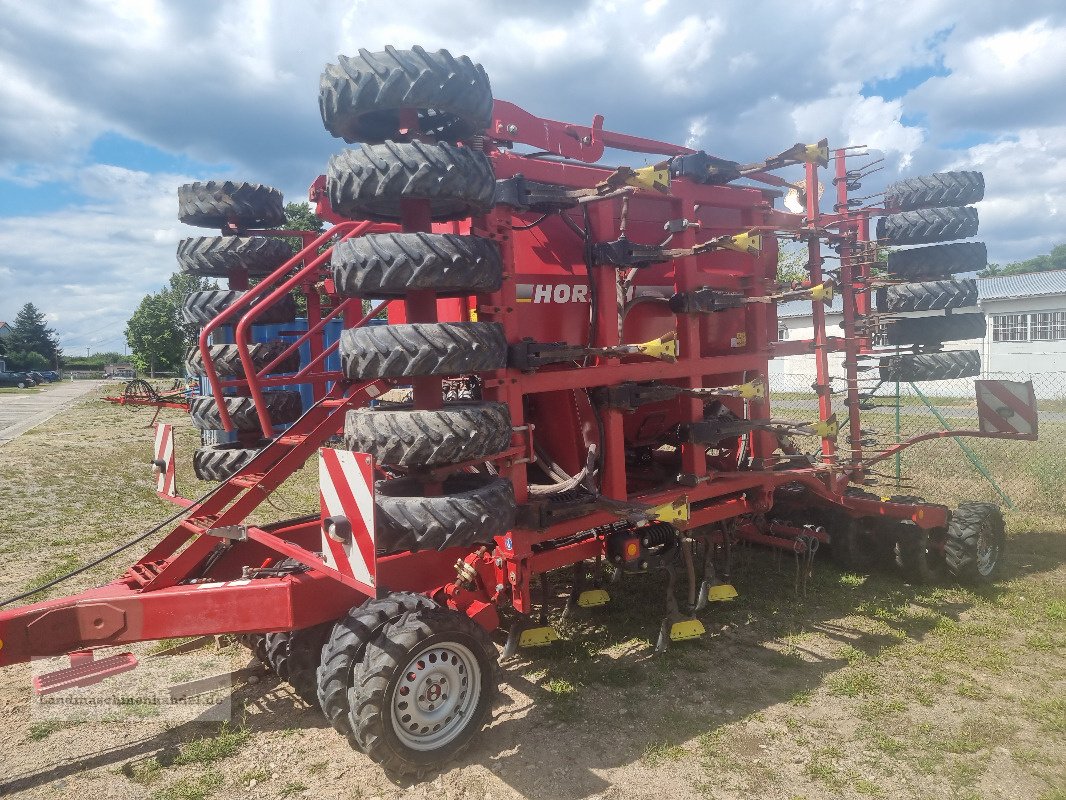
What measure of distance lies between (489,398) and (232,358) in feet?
6.41

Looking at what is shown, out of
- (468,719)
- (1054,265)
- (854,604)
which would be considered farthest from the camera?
(1054,265)

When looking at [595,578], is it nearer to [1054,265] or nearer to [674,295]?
[674,295]

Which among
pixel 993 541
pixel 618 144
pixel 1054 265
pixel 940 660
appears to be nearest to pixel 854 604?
pixel 940 660

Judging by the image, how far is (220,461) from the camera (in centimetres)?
445

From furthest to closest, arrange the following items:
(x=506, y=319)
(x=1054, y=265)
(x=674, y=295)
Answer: (x=1054, y=265) → (x=674, y=295) → (x=506, y=319)

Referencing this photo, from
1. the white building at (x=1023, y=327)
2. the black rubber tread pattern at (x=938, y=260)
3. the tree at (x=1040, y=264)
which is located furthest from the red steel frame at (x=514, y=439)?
the tree at (x=1040, y=264)

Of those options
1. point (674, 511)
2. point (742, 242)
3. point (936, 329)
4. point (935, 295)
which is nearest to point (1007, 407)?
point (936, 329)

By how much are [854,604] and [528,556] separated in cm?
288

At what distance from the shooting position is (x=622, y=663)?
4402mm

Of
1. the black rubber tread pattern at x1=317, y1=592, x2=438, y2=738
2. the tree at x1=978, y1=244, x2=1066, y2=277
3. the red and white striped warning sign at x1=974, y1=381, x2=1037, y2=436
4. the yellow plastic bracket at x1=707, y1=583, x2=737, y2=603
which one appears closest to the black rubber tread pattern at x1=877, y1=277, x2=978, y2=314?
the red and white striped warning sign at x1=974, y1=381, x2=1037, y2=436

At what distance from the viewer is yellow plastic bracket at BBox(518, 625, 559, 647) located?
4.46 metres

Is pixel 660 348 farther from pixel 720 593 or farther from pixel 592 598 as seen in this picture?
pixel 720 593

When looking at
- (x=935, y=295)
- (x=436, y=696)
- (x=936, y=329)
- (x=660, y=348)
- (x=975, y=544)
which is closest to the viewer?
(x=436, y=696)

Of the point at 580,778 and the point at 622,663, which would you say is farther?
the point at 622,663
